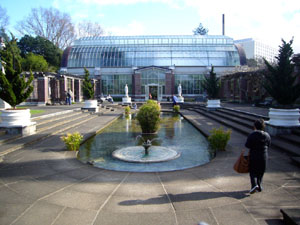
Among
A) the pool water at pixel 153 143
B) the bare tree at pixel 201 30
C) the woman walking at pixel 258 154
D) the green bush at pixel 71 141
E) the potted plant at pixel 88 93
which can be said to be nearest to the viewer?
the woman walking at pixel 258 154

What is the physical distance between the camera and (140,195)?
4.74 metres

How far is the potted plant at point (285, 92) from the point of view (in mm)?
9516

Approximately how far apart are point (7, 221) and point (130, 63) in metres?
45.4

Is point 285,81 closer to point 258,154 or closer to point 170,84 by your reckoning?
point 258,154

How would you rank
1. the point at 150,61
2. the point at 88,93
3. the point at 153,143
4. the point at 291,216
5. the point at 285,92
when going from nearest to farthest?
the point at 291,216 < the point at 285,92 < the point at 153,143 < the point at 88,93 < the point at 150,61

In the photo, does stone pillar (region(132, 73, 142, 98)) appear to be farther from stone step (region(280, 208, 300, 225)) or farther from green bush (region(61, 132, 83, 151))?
stone step (region(280, 208, 300, 225))

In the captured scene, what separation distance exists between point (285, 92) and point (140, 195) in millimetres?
7966

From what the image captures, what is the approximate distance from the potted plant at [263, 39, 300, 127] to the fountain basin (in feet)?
15.0

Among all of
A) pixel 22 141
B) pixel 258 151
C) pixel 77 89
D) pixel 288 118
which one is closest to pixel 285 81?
pixel 288 118

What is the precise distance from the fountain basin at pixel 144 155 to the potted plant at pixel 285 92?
4.57 meters

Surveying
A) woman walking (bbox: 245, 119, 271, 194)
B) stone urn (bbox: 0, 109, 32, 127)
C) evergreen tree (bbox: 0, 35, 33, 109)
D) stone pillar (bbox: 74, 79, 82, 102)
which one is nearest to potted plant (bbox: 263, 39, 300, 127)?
woman walking (bbox: 245, 119, 271, 194)

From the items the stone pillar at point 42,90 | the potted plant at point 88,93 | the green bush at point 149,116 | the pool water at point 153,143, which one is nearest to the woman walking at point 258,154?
the pool water at point 153,143

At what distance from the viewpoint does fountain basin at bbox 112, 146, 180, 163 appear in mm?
7598

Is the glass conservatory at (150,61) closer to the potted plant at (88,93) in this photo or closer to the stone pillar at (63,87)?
the stone pillar at (63,87)
